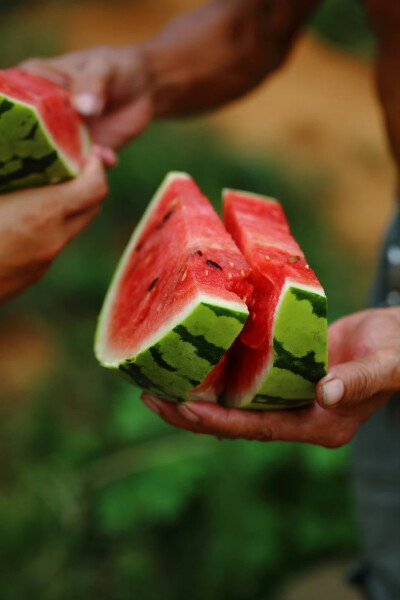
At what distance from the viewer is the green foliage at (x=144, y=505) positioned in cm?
280

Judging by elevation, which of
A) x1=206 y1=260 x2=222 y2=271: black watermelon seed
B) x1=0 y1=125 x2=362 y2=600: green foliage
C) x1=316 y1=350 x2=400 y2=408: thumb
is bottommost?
x1=0 y1=125 x2=362 y2=600: green foliage

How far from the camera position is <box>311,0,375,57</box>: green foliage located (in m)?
9.87

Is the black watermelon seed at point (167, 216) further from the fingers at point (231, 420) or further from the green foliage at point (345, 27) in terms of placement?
the green foliage at point (345, 27)

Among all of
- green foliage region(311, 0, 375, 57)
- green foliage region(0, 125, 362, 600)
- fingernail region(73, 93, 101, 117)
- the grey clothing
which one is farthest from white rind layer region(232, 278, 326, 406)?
green foliage region(311, 0, 375, 57)

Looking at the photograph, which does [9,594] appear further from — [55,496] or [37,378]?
Result: [37,378]

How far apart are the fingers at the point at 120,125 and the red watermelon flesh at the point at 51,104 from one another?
0.85 ft

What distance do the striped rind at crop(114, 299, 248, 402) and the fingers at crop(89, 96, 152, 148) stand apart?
1205 mm

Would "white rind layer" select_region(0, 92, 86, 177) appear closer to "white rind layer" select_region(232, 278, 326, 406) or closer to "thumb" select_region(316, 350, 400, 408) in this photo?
"white rind layer" select_region(232, 278, 326, 406)

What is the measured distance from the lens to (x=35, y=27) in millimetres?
7301

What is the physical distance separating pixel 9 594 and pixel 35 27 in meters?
6.46

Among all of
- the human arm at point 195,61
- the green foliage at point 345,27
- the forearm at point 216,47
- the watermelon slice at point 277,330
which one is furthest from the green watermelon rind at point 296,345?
the green foliage at point 345,27

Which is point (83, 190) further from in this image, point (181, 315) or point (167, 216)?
point (181, 315)

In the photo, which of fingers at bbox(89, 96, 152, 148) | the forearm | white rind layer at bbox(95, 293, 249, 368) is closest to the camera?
white rind layer at bbox(95, 293, 249, 368)

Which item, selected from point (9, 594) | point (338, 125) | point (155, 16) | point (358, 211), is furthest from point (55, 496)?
point (155, 16)
